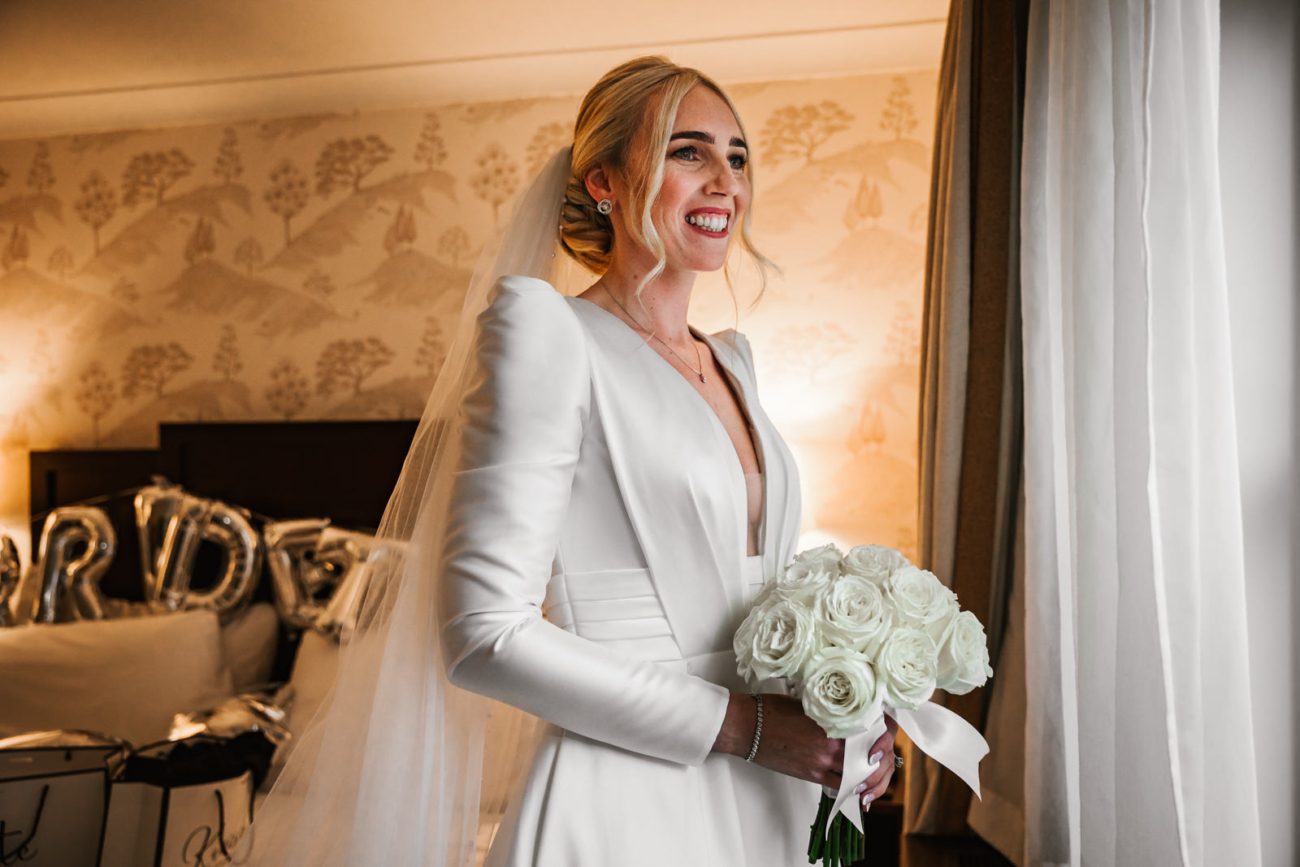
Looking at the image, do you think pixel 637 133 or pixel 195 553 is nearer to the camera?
pixel 637 133

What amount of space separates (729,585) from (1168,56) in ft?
2.59

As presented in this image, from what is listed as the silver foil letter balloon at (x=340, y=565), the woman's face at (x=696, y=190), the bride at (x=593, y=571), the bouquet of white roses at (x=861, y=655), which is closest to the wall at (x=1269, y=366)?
the bouquet of white roses at (x=861, y=655)

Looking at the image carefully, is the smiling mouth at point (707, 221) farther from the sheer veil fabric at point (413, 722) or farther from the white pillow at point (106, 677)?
the white pillow at point (106, 677)

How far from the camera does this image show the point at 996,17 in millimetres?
1850

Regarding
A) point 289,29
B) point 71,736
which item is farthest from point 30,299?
point 71,736

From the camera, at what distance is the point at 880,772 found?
99cm

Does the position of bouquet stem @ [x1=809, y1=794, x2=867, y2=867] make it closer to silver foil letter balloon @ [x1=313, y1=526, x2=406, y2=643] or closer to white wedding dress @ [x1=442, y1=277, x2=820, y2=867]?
white wedding dress @ [x1=442, y1=277, x2=820, y2=867]

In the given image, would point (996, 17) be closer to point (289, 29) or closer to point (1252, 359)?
point (1252, 359)

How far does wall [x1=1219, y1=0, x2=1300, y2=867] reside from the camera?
110 centimetres

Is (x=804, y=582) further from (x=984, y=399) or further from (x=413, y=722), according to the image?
(x=984, y=399)

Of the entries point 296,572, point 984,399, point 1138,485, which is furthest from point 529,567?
point 296,572

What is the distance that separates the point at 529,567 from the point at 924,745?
0.48m

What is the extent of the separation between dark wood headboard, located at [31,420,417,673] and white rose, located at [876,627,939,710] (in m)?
2.57

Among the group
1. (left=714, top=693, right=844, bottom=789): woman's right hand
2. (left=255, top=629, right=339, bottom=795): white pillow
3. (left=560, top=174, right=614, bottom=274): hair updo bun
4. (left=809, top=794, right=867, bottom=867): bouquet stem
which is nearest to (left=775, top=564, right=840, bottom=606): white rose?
→ (left=714, top=693, right=844, bottom=789): woman's right hand
